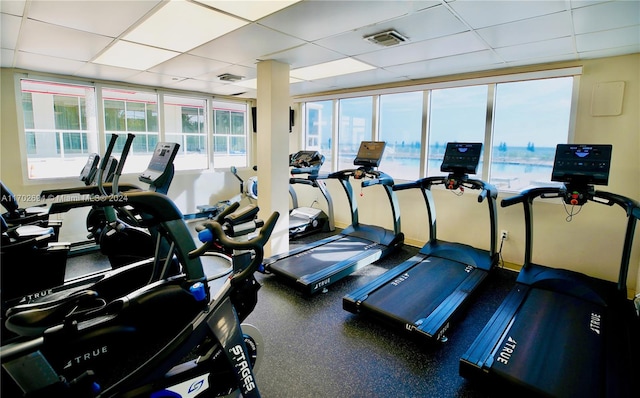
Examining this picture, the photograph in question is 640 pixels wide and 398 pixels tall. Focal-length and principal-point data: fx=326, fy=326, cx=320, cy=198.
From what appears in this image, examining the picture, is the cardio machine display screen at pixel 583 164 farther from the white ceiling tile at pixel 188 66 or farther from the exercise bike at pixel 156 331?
the white ceiling tile at pixel 188 66

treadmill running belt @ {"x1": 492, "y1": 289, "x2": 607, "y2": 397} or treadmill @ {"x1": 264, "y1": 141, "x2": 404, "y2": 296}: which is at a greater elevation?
treadmill @ {"x1": 264, "y1": 141, "x2": 404, "y2": 296}

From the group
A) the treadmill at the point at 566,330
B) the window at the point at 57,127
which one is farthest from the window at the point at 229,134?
the treadmill at the point at 566,330

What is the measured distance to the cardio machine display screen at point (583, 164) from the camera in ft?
9.55

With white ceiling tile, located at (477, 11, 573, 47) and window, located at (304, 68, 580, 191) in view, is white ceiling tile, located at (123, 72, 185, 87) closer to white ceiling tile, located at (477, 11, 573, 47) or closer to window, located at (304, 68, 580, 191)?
window, located at (304, 68, 580, 191)

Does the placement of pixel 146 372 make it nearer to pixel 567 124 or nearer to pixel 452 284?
pixel 452 284

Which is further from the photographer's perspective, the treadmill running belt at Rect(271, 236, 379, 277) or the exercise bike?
the treadmill running belt at Rect(271, 236, 379, 277)

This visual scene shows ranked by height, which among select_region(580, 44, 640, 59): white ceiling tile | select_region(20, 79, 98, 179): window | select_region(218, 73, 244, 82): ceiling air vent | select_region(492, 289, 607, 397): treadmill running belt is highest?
select_region(218, 73, 244, 82): ceiling air vent

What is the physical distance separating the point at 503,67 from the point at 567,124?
100cm

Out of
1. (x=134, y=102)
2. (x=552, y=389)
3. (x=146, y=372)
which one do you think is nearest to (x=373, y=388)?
(x=552, y=389)

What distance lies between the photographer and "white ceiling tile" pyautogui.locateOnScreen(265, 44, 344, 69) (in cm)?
337

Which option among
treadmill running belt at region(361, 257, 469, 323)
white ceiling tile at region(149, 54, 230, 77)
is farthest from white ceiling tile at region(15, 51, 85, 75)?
treadmill running belt at region(361, 257, 469, 323)

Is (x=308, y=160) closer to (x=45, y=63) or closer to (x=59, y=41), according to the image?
(x=59, y=41)

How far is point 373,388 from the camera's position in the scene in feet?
7.15

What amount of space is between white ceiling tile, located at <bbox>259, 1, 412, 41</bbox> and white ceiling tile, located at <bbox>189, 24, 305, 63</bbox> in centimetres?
17
